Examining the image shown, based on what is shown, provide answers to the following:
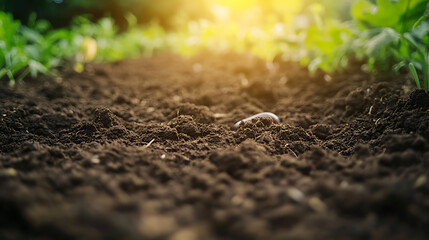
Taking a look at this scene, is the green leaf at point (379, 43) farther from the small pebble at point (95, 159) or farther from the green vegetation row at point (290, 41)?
the small pebble at point (95, 159)

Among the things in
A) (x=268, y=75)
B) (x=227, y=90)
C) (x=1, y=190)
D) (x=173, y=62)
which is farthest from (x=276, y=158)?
(x=173, y=62)

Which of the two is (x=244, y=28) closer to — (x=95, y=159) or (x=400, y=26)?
(x=400, y=26)

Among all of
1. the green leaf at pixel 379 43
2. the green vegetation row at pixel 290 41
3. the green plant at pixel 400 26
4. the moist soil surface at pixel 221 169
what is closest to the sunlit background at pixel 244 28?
the green vegetation row at pixel 290 41

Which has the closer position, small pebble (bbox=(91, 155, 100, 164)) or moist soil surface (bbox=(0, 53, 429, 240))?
moist soil surface (bbox=(0, 53, 429, 240))

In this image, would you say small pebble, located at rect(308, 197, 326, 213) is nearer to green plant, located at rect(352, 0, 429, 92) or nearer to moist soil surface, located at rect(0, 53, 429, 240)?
moist soil surface, located at rect(0, 53, 429, 240)

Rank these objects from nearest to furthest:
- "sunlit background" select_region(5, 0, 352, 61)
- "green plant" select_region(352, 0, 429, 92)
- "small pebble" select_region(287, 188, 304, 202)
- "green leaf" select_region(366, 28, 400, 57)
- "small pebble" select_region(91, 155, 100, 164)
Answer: "small pebble" select_region(287, 188, 304, 202) < "small pebble" select_region(91, 155, 100, 164) < "green leaf" select_region(366, 28, 400, 57) < "green plant" select_region(352, 0, 429, 92) < "sunlit background" select_region(5, 0, 352, 61)

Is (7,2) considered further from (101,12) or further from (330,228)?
(330,228)

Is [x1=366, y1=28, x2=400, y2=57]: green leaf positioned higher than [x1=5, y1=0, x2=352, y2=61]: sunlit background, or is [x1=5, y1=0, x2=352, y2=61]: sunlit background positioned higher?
[x1=5, y1=0, x2=352, y2=61]: sunlit background

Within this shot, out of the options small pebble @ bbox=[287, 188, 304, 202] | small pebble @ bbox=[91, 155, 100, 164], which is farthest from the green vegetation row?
small pebble @ bbox=[91, 155, 100, 164]
